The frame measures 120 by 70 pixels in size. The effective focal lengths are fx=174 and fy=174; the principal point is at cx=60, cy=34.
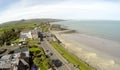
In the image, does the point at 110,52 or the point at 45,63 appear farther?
the point at 110,52

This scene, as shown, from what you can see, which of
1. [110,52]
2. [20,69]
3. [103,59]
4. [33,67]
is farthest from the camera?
[110,52]

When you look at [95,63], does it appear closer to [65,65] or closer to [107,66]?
[107,66]

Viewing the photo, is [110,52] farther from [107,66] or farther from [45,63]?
[45,63]

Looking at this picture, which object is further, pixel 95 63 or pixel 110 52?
pixel 110 52

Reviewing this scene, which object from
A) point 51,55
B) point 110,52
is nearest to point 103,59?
point 110,52

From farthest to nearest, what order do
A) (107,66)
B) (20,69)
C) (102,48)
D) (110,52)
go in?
1. (102,48)
2. (110,52)
3. (107,66)
4. (20,69)

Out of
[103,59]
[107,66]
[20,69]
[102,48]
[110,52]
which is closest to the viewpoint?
[20,69]

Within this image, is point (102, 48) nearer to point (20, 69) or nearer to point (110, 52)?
point (110, 52)

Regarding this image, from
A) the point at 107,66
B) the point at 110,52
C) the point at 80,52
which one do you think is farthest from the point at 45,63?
the point at 110,52

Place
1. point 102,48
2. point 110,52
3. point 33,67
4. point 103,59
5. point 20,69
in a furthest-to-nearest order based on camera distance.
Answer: point 102,48 < point 110,52 < point 103,59 < point 33,67 < point 20,69
